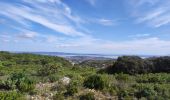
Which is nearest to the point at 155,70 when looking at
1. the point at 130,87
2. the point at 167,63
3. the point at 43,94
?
the point at 167,63

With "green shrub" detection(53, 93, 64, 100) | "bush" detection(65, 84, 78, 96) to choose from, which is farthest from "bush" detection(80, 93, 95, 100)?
"green shrub" detection(53, 93, 64, 100)

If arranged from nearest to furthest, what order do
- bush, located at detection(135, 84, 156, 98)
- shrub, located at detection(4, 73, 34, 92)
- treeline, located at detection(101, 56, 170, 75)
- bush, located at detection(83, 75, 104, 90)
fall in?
1. bush, located at detection(135, 84, 156, 98)
2. shrub, located at detection(4, 73, 34, 92)
3. bush, located at detection(83, 75, 104, 90)
4. treeline, located at detection(101, 56, 170, 75)

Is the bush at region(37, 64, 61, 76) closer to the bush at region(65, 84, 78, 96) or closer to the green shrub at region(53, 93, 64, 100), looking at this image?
the bush at region(65, 84, 78, 96)

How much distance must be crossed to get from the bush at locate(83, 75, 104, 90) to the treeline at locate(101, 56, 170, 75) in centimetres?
537

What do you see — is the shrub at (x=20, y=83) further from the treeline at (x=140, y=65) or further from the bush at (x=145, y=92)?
the treeline at (x=140, y=65)

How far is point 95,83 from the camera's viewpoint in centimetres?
1669

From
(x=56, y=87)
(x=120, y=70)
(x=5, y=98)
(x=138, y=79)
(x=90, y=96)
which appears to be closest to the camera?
(x=5, y=98)

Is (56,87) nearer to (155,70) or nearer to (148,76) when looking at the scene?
(148,76)

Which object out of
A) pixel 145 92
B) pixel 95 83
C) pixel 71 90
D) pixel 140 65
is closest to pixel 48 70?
pixel 95 83

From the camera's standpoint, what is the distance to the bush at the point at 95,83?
16423mm

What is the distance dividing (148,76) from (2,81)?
9310 millimetres

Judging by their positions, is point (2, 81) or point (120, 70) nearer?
point (2, 81)

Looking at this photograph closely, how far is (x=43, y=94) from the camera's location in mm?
15117

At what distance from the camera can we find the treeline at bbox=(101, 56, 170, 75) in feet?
72.2
